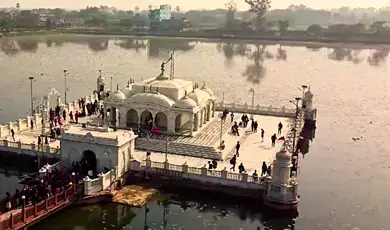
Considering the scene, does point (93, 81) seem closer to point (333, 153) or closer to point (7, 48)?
point (333, 153)

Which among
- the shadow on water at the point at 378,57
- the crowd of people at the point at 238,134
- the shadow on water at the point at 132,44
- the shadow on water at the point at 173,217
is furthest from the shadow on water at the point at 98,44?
the shadow on water at the point at 173,217

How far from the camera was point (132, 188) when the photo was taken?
26188 millimetres

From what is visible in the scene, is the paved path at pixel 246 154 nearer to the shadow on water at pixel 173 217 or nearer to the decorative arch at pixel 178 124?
the decorative arch at pixel 178 124

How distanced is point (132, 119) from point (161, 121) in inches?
75.7

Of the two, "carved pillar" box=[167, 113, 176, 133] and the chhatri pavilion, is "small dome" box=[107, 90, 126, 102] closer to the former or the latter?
the chhatri pavilion

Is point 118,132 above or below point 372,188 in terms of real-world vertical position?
above

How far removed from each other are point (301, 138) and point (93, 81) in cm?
3458

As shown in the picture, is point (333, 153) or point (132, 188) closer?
point (132, 188)

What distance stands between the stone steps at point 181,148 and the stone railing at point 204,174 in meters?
2.90

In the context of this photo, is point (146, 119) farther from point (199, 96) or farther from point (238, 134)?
point (238, 134)

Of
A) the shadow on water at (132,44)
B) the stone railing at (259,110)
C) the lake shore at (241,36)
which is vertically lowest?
the stone railing at (259,110)

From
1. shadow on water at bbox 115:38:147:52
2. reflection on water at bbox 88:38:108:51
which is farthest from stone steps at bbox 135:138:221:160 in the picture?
shadow on water at bbox 115:38:147:52

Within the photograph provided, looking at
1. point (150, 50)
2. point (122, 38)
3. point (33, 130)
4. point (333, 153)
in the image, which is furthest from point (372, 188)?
point (122, 38)

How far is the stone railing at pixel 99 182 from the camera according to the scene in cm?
2434
